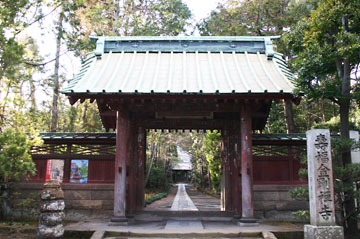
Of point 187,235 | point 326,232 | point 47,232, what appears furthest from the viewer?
point 187,235

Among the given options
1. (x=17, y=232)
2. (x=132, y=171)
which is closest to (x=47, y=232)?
(x=17, y=232)

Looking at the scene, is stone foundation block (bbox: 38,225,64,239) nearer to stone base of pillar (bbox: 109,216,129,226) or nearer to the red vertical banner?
stone base of pillar (bbox: 109,216,129,226)

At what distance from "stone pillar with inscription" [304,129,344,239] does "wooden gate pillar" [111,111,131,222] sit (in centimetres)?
547

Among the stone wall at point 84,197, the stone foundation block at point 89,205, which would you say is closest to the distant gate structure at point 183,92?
the stone wall at point 84,197

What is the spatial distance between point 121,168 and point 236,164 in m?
4.49

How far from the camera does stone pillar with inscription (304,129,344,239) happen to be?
774 cm

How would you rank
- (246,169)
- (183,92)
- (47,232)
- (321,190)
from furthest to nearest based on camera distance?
(246,169), (183,92), (47,232), (321,190)

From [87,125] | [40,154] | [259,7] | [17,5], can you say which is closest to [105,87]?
[17,5]

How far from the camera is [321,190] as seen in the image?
8031 mm

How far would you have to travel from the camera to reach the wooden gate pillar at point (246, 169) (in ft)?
32.0

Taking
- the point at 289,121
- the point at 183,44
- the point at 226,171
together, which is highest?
the point at 183,44

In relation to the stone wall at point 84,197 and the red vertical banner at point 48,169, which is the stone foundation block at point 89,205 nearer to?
the stone wall at point 84,197

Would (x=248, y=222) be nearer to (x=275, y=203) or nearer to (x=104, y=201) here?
(x=275, y=203)

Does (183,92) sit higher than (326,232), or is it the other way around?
(183,92)
